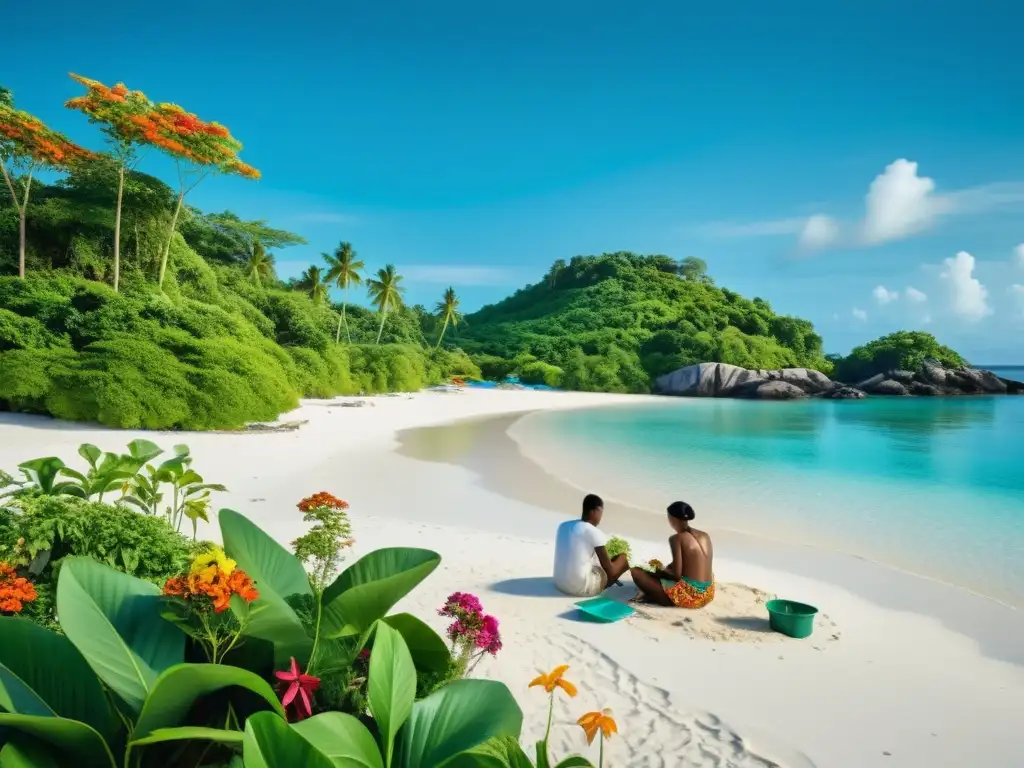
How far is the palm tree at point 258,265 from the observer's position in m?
34.3

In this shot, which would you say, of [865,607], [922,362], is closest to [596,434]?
[865,607]

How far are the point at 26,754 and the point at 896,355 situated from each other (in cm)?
6738

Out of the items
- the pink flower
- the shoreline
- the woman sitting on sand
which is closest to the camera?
the pink flower

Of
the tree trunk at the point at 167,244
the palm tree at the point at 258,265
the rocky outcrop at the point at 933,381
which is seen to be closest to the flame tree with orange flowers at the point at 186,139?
the tree trunk at the point at 167,244

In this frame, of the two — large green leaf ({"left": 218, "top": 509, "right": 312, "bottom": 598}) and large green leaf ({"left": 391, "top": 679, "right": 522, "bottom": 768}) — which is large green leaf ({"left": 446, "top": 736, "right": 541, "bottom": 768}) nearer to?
large green leaf ({"left": 391, "top": 679, "right": 522, "bottom": 768})

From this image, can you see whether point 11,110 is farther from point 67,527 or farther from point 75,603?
point 75,603

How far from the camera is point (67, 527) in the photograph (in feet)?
9.47

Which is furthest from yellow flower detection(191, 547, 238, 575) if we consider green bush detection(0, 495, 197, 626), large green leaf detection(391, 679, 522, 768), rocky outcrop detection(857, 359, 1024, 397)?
rocky outcrop detection(857, 359, 1024, 397)

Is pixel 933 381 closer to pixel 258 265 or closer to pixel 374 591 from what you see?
pixel 258 265

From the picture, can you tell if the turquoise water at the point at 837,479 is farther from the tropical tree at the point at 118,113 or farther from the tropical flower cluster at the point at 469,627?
the tropical tree at the point at 118,113

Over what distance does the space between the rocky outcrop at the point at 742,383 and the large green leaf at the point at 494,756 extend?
173 feet

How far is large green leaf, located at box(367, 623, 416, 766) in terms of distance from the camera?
175 centimetres

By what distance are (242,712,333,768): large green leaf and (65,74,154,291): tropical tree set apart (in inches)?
837

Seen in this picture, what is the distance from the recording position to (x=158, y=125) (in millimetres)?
19297
